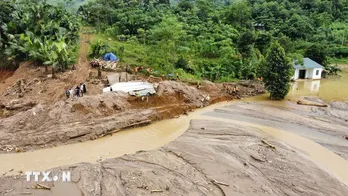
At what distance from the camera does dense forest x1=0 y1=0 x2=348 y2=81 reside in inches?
1121

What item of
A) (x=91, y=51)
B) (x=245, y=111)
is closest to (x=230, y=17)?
(x=91, y=51)

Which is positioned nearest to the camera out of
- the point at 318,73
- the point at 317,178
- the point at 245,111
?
the point at 317,178

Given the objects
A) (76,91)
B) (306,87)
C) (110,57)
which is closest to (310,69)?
(306,87)

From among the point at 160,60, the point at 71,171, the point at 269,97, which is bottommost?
the point at 71,171

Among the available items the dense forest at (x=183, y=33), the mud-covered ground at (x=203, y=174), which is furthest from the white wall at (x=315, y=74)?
the mud-covered ground at (x=203, y=174)

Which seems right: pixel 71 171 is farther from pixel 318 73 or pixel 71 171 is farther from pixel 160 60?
pixel 318 73

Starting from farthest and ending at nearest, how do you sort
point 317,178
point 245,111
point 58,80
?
point 58,80 < point 245,111 < point 317,178

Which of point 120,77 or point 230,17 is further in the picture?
point 230,17

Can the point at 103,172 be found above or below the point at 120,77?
below

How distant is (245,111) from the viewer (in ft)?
74.1

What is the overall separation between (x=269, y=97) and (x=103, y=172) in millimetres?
16258

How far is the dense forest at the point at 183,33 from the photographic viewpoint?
28.5m
